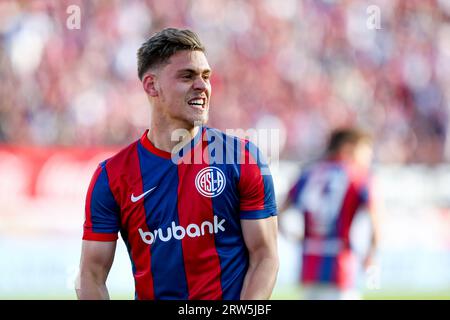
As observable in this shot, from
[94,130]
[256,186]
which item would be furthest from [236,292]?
[94,130]

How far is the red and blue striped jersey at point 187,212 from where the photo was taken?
3.94 meters

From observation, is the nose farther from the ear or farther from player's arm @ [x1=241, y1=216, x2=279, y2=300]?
player's arm @ [x1=241, y1=216, x2=279, y2=300]

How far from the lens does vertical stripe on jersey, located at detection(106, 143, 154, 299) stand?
13.1 feet

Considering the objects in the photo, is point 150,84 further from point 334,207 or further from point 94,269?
point 334,207

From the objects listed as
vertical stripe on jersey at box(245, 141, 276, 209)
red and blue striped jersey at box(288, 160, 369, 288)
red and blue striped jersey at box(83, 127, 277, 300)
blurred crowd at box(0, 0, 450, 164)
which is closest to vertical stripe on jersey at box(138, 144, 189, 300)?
red and blue striped jersey at box(83, 127, 277, 300)

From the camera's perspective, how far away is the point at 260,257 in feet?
12.8

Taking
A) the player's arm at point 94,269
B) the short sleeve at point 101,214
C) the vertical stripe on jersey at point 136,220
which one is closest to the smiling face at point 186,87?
the vertical stripe on jersey at point 136,220

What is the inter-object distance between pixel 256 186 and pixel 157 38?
0.83 m

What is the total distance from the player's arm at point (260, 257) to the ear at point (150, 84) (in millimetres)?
766

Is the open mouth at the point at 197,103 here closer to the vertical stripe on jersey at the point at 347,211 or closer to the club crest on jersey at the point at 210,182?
the club crest on jersey at the point at 210,182

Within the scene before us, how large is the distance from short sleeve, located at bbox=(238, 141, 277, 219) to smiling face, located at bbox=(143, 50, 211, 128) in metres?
0.30

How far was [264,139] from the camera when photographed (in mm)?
13531

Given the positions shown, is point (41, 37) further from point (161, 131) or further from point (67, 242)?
point (161, 131)

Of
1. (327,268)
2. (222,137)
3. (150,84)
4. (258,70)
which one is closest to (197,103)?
(222,137)
